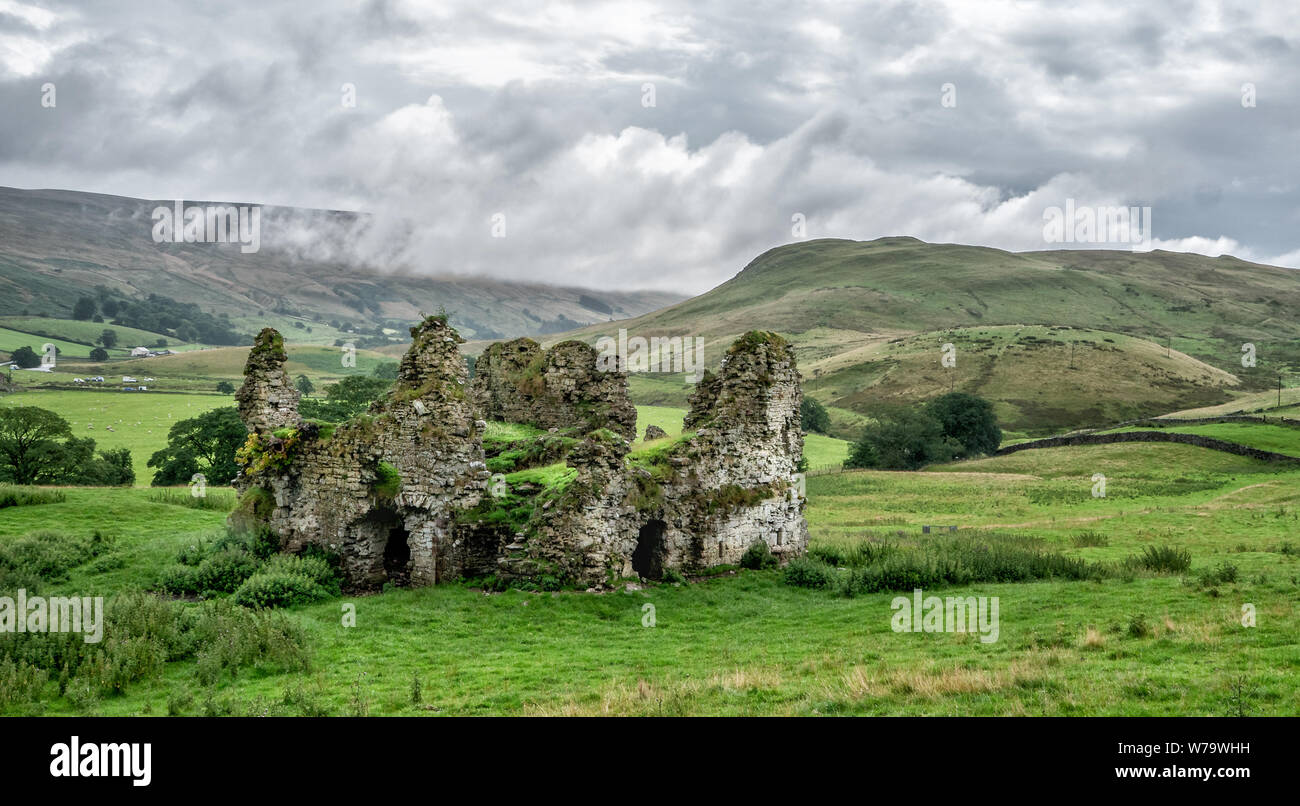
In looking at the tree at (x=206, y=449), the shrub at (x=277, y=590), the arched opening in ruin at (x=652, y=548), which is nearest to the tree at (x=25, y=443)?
the tree at (x=206, y=449)

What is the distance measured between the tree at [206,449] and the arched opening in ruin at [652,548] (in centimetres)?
3944

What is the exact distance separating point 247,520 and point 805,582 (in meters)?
17.9

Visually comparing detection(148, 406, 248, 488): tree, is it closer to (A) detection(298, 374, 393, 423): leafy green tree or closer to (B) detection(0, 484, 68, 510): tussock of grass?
(A) detection(298, 374, 393, 423): leafy green tree

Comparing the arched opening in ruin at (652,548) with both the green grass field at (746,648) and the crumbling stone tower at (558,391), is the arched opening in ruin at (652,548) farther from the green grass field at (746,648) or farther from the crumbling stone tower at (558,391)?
the crumbling stone tower at (558,391)

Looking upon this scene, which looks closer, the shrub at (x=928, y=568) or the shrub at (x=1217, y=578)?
the shrub at (x=1217, y=578)

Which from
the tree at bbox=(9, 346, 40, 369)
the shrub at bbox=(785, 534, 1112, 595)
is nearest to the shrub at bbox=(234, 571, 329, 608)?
the shrub at bbox=(785, 534, 1112, 595)

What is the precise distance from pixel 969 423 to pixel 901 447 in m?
14.9

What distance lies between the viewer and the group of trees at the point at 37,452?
46406 millimetres

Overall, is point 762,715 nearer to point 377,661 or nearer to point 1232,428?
point 377,661

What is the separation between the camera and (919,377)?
149500 millimetres

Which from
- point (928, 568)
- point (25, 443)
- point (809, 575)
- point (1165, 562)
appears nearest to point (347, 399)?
point (25, 443)

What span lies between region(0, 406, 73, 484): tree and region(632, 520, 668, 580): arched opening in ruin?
41.2 m

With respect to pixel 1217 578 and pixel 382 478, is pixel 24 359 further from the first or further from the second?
pixel 1217 578
